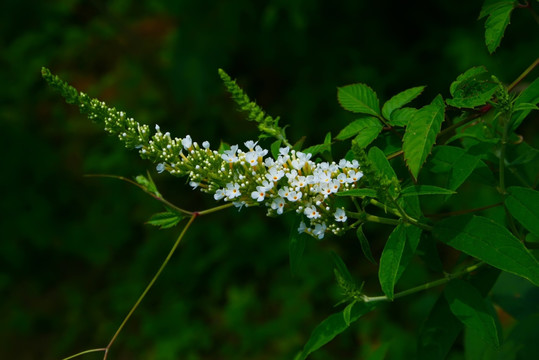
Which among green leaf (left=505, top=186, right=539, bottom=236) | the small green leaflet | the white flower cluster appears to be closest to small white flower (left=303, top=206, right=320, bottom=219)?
the white flower cluster

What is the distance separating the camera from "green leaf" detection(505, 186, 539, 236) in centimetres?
118

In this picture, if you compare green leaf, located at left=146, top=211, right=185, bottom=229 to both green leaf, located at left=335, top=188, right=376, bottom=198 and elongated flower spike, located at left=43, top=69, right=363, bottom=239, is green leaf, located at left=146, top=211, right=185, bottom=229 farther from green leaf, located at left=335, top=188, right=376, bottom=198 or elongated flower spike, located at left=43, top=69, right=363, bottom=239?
green leaf, located at left=335, top=188, right=376, bottom=198

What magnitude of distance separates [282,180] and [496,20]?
2.22 feet

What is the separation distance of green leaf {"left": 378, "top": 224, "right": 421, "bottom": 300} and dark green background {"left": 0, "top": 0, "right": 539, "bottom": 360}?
2288 mm

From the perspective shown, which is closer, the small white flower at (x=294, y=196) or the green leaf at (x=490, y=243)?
the green leaf at (x=490, y=243)

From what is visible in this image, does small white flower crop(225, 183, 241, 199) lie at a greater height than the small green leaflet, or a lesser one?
greater

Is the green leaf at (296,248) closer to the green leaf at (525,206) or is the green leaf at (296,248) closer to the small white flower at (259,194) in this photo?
the small white flower at (259,194)

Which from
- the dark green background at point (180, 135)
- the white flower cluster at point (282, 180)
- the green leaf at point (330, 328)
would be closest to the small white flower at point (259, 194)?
the white flower cluster at point (282, 180)

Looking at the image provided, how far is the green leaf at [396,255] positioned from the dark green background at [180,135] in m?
2.29

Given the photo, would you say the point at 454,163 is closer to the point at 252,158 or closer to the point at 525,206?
the point at 525,206

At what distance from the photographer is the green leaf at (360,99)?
1.39 m

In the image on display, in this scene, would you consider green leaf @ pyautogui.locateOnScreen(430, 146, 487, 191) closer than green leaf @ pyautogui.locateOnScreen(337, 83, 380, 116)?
Yes

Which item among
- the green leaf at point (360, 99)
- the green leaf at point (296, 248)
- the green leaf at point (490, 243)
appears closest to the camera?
the green leaf at point (490, 243)

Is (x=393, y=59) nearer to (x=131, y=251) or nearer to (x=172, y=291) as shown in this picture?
(x=172, y=291)
